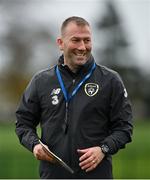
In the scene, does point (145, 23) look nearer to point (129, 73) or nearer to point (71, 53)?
point (129, 73)

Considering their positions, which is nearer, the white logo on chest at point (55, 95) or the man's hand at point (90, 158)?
the man's hand at point (90, 158)

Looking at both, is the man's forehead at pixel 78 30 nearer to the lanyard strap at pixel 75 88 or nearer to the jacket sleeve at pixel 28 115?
the lanyard strap at pixel 75 88

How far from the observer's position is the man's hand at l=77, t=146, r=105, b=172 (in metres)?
5.76

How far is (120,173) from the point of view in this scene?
50.7 ft

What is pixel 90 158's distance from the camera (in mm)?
5746

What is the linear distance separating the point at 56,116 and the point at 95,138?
1.12 feet

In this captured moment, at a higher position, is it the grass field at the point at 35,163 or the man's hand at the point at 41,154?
the man's hand at the point at 41,154

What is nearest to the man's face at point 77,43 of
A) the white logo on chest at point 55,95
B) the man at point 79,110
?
the man at point 79,110

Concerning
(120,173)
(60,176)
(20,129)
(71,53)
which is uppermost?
(71,53)

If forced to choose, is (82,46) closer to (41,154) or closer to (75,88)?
(75,88)

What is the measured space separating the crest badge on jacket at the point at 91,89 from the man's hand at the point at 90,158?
435 mm

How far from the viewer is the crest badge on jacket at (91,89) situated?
597cm

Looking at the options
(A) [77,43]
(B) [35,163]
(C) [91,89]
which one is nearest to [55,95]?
(C) [91,89]

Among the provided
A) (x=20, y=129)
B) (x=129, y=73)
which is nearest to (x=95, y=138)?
(x=20, y=129)
